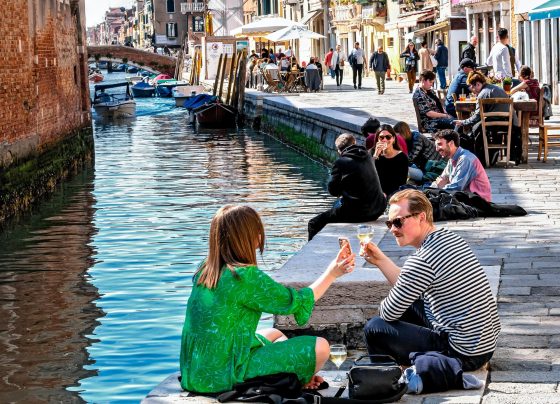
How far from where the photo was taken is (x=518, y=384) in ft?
21.2

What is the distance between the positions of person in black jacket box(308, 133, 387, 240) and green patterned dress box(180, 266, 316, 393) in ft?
17.0

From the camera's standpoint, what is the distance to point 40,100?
2330cm

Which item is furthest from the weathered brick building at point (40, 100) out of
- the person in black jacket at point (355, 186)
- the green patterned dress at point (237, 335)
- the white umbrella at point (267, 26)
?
the white umbrella at point (267, 26)

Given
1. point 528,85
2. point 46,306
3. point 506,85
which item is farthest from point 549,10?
point 46,306

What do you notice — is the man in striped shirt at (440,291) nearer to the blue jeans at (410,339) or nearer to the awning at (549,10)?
the blue jeans at (410,339)

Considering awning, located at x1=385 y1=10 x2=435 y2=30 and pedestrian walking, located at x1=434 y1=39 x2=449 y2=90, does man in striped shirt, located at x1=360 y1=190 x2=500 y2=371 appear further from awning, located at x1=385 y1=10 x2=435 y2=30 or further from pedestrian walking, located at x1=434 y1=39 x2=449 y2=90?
awning, located at x1=385 y1=10 x2=435 y2=30

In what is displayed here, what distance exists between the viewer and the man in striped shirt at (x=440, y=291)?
6465 millimetres

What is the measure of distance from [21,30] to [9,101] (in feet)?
6.63

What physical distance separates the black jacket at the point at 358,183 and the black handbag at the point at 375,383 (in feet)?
17.4

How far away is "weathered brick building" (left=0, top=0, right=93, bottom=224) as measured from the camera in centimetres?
1961

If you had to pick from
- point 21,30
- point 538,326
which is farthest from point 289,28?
point 538,326

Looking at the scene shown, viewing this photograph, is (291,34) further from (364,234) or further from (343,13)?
(364,234)

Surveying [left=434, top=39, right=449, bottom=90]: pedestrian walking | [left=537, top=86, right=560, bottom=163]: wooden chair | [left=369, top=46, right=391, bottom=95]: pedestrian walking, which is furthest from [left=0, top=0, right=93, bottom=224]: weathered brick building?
[left=434, top=39, right=449, bottom=90]: pedestrian walking

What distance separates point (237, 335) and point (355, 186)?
538 centimetres
